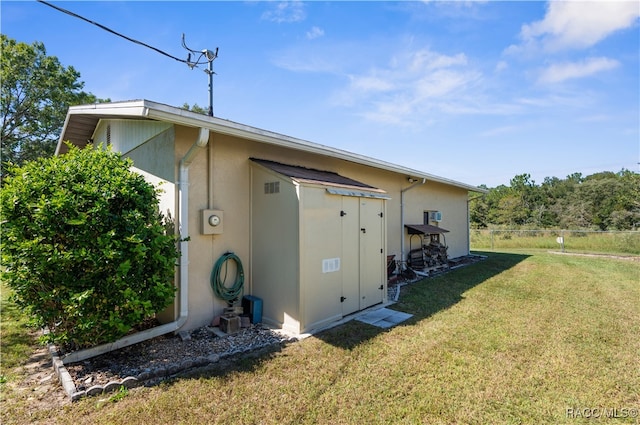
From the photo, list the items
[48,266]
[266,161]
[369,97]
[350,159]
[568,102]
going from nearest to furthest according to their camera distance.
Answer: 1. [48,266]
2. [266,161]
3. [350,159]
4. [369,97]
5. [568,102]

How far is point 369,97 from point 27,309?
8.52 m

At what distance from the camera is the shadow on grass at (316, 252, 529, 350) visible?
4.03 metres

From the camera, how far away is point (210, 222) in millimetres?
4227

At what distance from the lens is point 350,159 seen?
20.8 feet

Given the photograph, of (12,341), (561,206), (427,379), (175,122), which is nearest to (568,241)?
(427,379)

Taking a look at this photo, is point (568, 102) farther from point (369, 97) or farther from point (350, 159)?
point (350, 159)

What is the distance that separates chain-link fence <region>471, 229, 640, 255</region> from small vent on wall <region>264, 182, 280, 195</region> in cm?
1334

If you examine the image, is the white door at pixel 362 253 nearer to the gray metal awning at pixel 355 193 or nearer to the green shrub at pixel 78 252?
the gray metal awning at pixel 355 193

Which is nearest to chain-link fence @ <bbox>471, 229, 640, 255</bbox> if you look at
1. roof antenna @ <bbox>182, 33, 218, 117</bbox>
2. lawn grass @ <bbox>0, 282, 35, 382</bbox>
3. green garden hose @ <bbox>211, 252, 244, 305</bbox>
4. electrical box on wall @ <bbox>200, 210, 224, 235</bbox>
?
green garden hose @ <bbox>211, 252, 244, 305</bbox>

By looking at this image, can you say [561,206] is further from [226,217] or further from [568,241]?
[226,217]

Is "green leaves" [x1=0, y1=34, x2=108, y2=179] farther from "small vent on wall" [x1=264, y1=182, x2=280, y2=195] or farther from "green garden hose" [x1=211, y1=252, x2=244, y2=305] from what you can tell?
"small vent on wall" [x1=264, y1=182, x2=280, y2=195]

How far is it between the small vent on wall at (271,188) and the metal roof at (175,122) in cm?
65

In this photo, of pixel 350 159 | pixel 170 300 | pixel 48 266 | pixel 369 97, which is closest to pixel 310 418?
pixel 170 300

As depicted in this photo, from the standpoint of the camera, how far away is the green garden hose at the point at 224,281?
434cm
